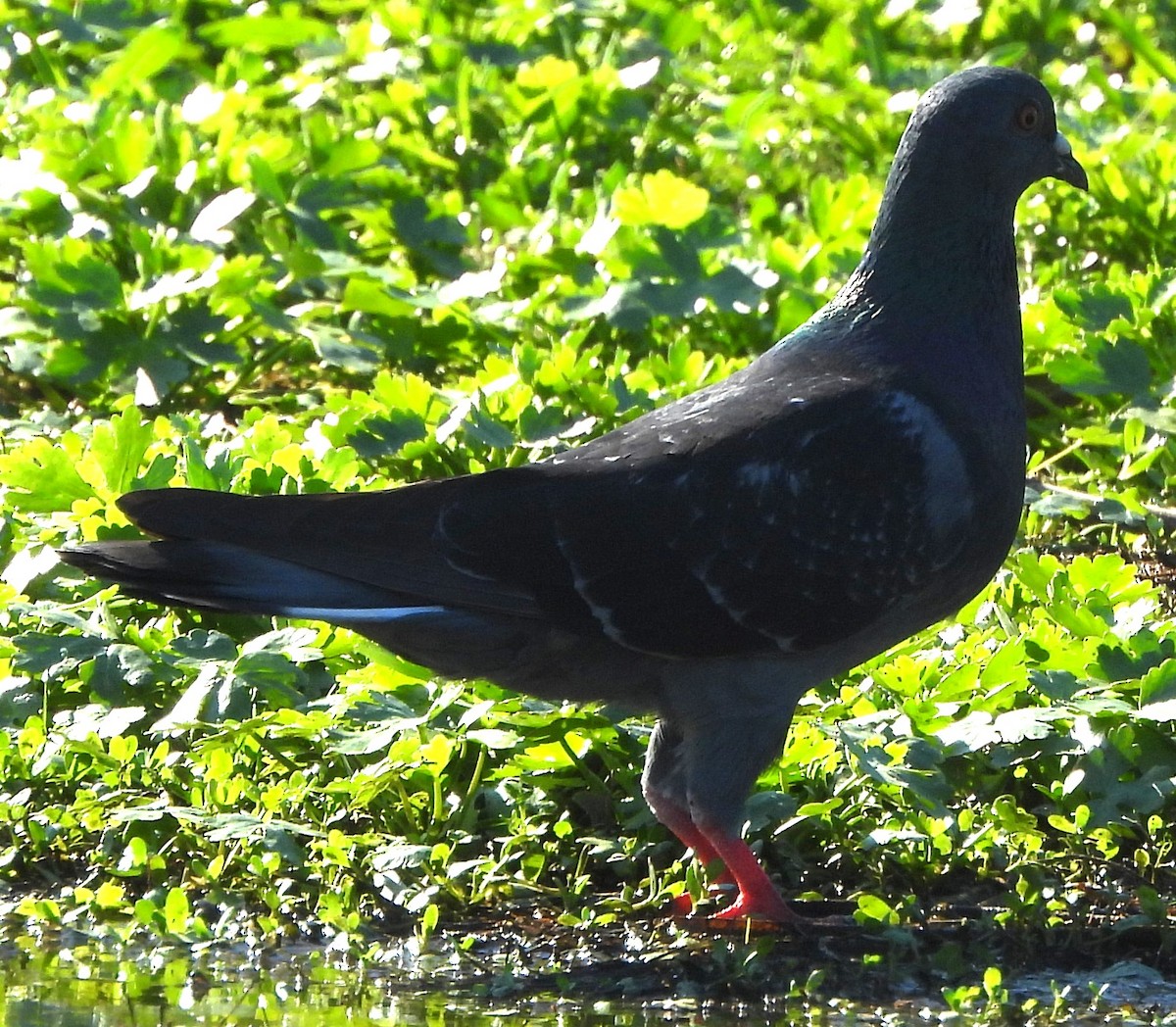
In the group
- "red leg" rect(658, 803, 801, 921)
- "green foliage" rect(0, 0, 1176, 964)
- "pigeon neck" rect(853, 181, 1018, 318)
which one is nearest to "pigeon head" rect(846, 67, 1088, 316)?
"pigeon neck" rect(853, 181, 1018, 318)

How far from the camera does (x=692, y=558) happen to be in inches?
144

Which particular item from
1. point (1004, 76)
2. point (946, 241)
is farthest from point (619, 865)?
point (1004, 76)

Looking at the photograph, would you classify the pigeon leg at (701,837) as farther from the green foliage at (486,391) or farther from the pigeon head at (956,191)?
the pigeon head at (956,191)

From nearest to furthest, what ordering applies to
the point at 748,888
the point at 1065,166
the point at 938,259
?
the point at 748,888
the point at 938,259
the point at 1065,166

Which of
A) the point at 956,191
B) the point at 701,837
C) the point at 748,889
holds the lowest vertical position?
the point at 748,889

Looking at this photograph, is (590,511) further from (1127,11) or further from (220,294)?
(1127,11)

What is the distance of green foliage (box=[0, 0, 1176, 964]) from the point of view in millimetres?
3633

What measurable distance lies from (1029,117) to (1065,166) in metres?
0.17

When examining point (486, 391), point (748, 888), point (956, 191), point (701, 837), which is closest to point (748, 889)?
point (748, 888)

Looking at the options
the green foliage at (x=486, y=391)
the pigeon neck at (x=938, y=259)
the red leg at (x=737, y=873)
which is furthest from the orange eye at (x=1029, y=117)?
the red leg at (x=737, y=873)

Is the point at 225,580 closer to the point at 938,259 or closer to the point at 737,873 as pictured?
the point at 737,873

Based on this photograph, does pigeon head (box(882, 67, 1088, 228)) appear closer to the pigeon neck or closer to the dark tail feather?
the pigeon neck

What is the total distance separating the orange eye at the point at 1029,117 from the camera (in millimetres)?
4012

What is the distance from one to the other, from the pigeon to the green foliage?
0.58 ft
